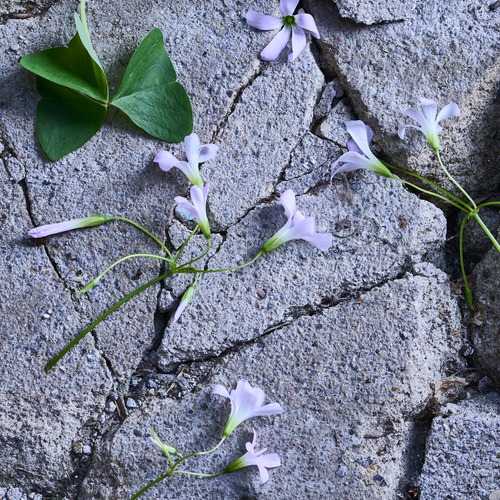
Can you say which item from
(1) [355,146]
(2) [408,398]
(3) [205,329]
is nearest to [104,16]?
(1) [355,146]

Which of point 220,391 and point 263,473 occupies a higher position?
point 220,391

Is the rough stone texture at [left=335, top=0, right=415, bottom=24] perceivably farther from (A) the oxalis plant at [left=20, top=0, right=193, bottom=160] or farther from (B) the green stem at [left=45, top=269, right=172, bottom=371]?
(B) the green stem at [left=45, top=269, right=172, bottom=371]

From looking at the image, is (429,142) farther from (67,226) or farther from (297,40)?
(67,226)

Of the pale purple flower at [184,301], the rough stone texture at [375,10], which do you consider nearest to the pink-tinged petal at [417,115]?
the rough stone texture at [375,10]

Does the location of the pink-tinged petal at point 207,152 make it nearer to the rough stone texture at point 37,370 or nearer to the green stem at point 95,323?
the green stem at point 95,323

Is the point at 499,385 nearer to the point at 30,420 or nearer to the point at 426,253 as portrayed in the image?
the point at 426,253

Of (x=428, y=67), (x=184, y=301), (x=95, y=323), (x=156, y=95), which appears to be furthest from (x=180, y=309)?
(x=428, y=67)

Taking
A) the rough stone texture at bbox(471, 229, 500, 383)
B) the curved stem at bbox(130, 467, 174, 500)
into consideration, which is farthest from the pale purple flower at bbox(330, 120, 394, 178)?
the curved stem at bbox(130, 467, 174, 500)
